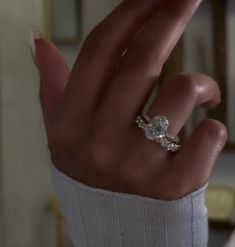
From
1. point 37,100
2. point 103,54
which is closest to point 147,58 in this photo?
point 103,54

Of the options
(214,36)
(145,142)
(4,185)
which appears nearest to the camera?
(145,142)

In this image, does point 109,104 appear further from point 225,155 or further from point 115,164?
point 225,155

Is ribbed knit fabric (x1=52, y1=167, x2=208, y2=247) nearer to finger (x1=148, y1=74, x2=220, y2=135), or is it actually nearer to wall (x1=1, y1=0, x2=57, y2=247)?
finger (x1=148, y1=74, x2=220, y2=135)

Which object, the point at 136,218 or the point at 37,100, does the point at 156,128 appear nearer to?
the point at 136,218

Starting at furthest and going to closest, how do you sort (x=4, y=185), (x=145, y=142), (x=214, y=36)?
(x=4, y=185), (x=214, y=36), (x=145, y=142)

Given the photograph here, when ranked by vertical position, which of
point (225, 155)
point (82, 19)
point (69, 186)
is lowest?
point (225, 155)

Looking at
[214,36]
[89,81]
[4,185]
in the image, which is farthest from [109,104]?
[4,185]
